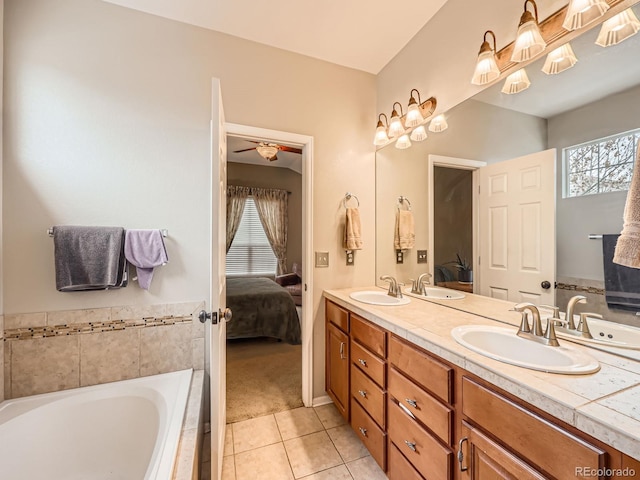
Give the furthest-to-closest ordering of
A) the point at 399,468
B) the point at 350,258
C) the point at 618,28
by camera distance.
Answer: the point at 350,258
the point at 399,468
the point at 618,28

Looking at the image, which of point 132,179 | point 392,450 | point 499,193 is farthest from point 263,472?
point 499,193

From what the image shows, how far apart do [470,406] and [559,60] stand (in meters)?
1.49

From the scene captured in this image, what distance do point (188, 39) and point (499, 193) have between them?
2220 millimetres

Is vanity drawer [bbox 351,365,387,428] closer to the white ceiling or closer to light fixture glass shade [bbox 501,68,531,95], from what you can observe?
light fixture glass shade [bbox 501,68,531,95]

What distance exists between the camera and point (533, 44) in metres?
1.17

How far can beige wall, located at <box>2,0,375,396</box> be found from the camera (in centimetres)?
152

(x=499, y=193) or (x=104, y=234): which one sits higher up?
(x=499, y=193)

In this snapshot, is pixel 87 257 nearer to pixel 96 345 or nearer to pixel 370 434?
pixel 96 345

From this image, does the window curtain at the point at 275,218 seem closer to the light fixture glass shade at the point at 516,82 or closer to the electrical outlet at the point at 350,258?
the electrical outlet at the point at 350,258

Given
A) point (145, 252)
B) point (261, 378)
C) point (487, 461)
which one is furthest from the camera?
point (261, 378)

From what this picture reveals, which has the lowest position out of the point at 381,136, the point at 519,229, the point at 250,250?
the point at 250,250

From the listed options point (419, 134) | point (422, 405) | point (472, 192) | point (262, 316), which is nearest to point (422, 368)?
point (422, 405)

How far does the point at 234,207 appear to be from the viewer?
522 centimetres

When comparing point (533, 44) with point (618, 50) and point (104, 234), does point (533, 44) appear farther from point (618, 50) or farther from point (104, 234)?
point (104, 234)
